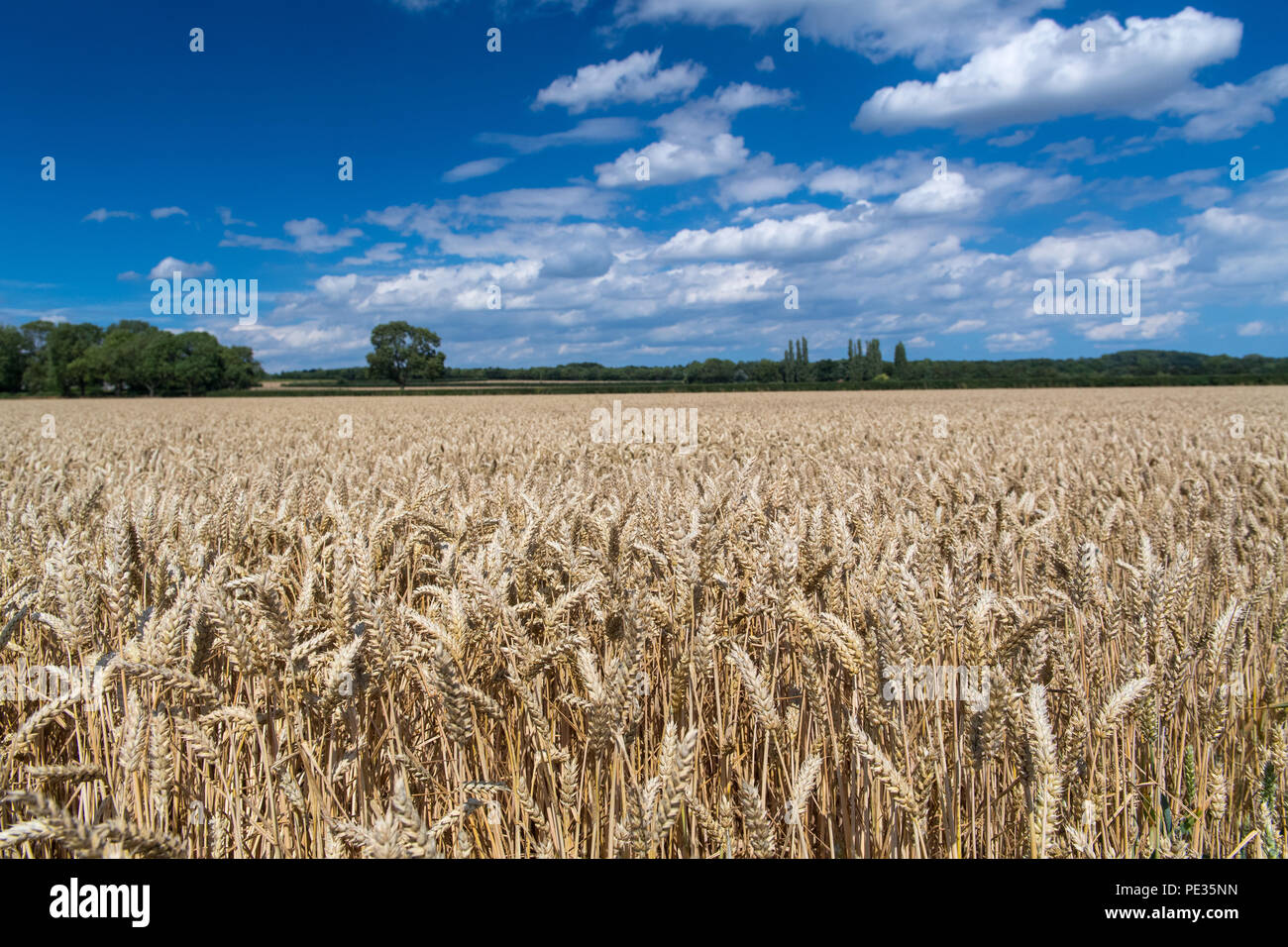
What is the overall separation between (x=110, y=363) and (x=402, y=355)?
33.1m

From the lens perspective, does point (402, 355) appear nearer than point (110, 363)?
No

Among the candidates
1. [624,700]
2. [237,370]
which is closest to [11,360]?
[237,370]

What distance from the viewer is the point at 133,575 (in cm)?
298

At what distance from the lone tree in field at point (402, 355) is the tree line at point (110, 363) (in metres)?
17.6

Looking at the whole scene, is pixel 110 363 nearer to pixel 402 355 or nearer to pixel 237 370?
pixel 237 370

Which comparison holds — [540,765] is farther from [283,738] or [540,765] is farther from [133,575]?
[133,575]

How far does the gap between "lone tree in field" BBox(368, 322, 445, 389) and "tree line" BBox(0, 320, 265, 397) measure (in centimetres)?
1756

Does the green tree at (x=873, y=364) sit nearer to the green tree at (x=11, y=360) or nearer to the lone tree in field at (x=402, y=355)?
the lone tree in field at (x=402, y=355)

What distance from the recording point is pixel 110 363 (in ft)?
272

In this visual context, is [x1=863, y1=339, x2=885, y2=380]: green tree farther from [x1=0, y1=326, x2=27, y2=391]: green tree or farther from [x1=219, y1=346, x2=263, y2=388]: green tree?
[x1=0, y1=326, x2=27, y2=391]: green tree

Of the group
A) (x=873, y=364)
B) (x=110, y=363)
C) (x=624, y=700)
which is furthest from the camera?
(x=873, y=364)

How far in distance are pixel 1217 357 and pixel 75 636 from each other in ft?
374
